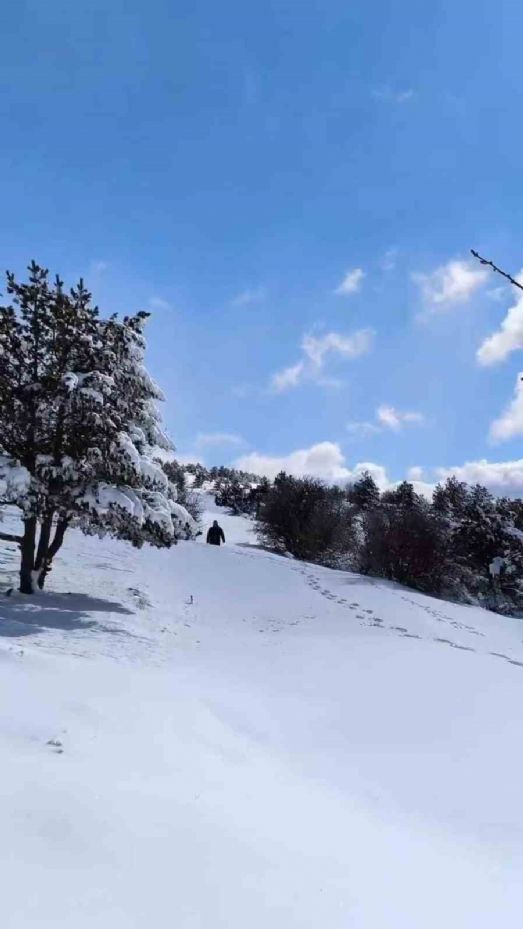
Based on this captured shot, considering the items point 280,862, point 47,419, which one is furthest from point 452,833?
point 47,419

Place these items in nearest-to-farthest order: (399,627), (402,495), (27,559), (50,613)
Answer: (50,613) → (27,559) → (399,627) → (402,495)

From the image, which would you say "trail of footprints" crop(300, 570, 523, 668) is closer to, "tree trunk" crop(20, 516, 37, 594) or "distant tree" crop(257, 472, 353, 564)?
"tree trunk" crop(20, 516, 37, 594)

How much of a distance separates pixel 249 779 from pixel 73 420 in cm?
770

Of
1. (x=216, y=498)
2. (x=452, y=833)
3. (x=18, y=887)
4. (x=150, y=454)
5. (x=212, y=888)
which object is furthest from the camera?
(x=216, y=498)

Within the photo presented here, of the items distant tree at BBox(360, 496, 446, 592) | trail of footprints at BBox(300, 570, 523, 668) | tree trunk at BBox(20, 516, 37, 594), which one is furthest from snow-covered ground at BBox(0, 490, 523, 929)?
distant tree at BBox(360, 496, 446, 592)

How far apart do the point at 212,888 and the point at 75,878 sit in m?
0.65

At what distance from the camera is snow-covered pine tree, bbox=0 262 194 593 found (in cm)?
1020

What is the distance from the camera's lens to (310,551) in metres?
32.4

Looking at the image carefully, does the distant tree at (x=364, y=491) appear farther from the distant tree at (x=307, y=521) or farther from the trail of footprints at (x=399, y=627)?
the trail of footprints at (x=399, y=627)

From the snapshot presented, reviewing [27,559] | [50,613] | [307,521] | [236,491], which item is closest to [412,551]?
[307,521]

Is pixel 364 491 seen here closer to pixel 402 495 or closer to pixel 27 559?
pixel 402 495

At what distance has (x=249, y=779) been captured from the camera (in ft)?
14.9

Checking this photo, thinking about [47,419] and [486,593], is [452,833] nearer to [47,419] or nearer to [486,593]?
[47,419]

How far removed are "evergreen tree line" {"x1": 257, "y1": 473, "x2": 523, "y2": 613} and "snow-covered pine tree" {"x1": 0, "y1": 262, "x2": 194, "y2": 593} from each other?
17.6 metres
